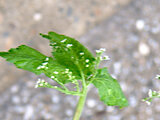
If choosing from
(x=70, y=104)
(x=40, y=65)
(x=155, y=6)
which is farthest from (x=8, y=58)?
(x=155, y=6)

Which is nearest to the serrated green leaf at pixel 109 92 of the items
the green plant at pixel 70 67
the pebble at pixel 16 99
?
the green plant at pixel 70 67

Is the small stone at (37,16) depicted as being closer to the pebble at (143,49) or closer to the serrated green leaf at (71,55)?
the pebble at (143,49)

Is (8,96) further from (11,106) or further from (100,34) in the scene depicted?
(100,34)

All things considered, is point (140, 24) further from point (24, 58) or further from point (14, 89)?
point (24, 58)

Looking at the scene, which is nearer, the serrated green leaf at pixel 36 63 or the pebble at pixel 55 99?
the serrated green leaf at pixel 36 63

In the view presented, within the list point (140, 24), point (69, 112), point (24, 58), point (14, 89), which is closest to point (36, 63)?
point (24, 58)

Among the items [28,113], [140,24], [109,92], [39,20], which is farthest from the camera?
[140,24]
